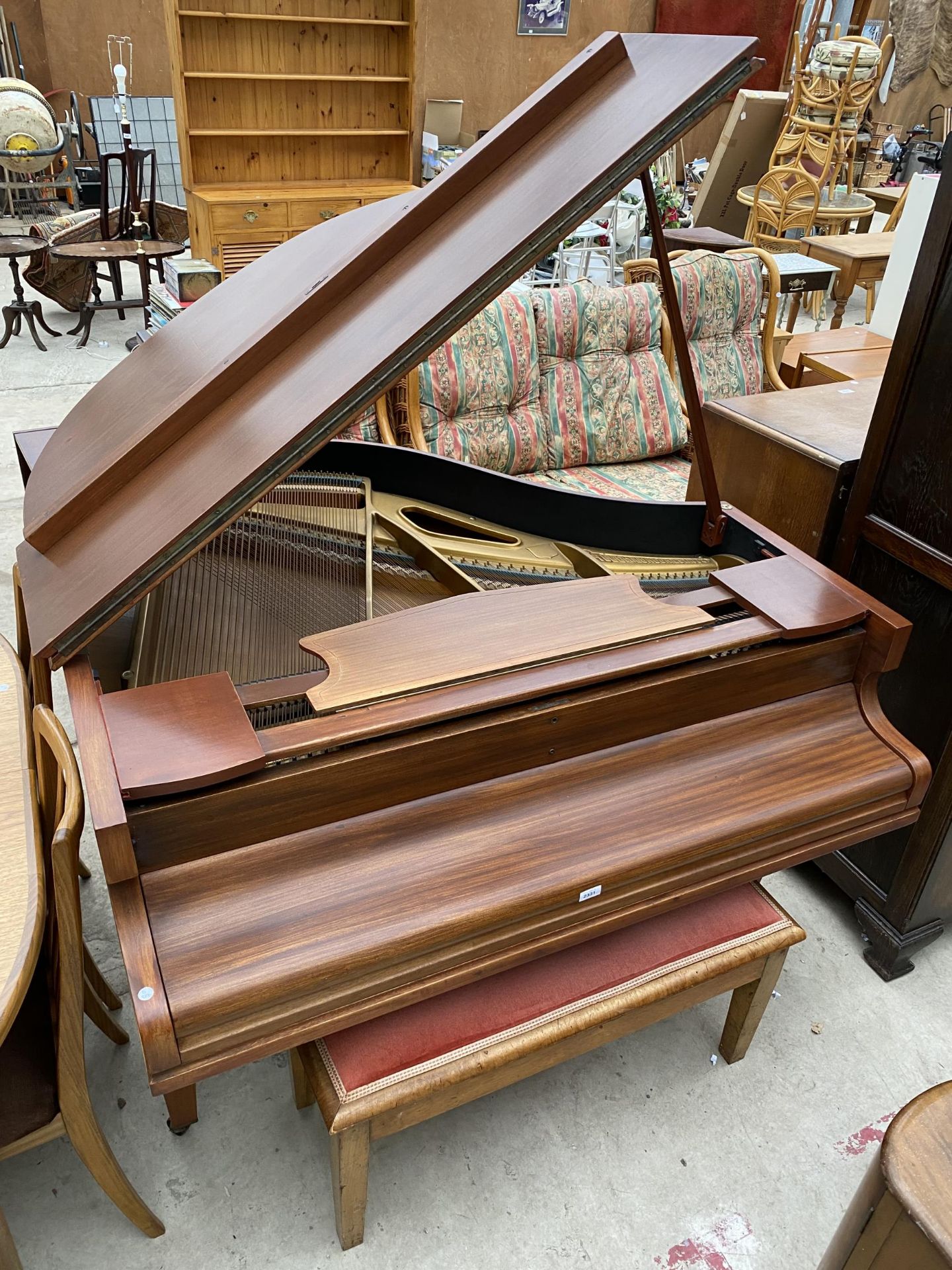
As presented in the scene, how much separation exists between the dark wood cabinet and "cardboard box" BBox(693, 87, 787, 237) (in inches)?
294

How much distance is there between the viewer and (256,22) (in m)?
6.54

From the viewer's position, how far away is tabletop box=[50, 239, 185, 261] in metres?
6.32

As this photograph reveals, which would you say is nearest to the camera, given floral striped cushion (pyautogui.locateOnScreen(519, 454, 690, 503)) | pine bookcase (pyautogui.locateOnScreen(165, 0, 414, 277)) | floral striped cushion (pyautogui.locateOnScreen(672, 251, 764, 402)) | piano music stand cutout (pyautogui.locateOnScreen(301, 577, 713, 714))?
piano music stand cutout (pyautogui.locateOnScreen(301, 577, 713, 714))

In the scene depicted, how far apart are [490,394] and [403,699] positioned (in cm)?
250

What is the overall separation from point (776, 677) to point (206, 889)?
1.11 metres

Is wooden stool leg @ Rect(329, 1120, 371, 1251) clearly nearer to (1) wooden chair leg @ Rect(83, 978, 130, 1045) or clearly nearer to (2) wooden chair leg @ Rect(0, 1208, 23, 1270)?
(2) wooden chair leg @ Rect(0, 1208, 23, 1270)

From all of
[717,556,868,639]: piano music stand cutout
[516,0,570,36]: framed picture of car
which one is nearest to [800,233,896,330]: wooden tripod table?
[516,0,570,36]: framed picture of car

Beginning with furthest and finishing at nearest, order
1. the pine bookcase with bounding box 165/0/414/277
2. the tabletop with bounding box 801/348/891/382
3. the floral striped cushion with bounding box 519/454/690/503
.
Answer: the pine bookcase with bounding box 165/0/414/277, the floral striped cushion with bounding box 519/454/690/503, the tabletop with bounding box 801/348/891/382

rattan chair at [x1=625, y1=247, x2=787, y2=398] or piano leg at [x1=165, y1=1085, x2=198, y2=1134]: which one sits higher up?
rattan chair at [x1=625, y1=247, x2=787, y2=398]

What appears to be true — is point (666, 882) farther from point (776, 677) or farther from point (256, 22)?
point (256, 22)

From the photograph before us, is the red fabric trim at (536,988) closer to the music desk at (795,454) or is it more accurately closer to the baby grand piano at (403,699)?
the baby grand piano at (403,699)

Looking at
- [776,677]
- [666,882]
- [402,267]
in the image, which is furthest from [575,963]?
[402,267]

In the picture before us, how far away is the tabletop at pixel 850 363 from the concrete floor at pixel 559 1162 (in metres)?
2.30

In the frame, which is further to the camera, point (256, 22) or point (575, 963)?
point (256, 22)
